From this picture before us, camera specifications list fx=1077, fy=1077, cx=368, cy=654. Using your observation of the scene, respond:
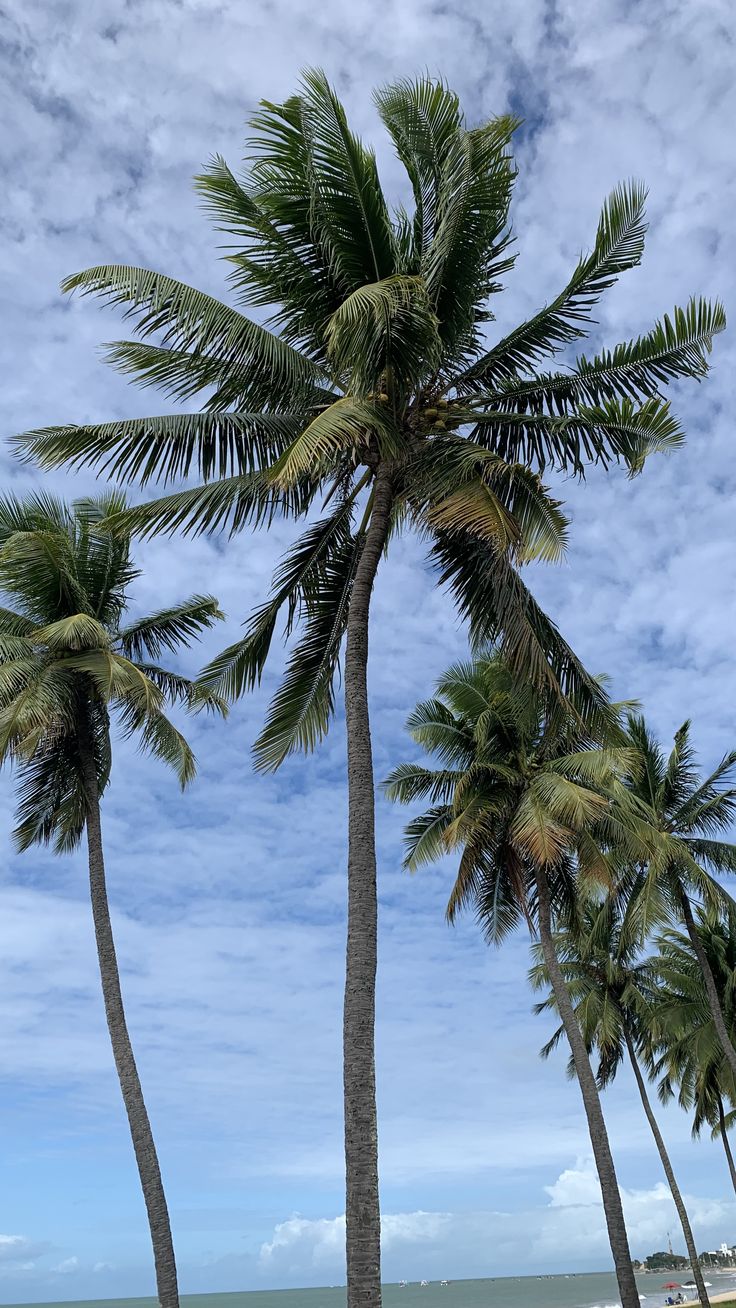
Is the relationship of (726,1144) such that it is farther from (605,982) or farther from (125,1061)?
(125,1061)

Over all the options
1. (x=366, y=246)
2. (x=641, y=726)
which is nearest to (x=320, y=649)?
(x=366, y=246)

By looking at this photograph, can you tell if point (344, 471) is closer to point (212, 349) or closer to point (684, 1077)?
point (212, 349)

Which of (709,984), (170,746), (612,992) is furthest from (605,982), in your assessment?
(170,746)

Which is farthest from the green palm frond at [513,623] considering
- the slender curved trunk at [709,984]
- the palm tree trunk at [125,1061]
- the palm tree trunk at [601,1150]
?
the slender curved trunk at [709,984]

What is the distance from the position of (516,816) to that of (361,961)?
11.9m

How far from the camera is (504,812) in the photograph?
67.8ft

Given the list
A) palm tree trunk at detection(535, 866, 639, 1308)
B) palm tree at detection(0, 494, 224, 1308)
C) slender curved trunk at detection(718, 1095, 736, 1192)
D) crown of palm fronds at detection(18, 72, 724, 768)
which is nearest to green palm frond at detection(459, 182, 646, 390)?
crown of palm fronds at detection(18, 72, 724, 768)

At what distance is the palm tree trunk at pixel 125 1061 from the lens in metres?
13.7

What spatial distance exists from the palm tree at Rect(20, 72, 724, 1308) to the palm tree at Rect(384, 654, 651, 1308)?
677 cm

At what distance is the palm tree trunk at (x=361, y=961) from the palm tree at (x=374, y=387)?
4cm

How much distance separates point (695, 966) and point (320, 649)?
21549mm

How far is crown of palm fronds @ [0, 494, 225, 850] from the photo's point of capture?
A: 15.2m

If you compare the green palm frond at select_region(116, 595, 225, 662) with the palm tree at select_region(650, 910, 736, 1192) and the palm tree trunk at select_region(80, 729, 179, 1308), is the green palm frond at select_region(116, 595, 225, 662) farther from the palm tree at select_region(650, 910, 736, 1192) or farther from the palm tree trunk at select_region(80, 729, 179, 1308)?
the palm tree at select_region(650, 910, 736, 1192)

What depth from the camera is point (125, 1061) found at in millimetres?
14812
